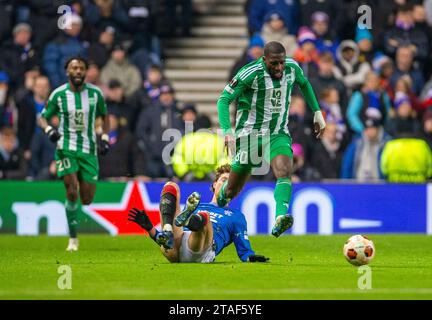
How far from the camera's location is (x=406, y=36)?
2536 cm

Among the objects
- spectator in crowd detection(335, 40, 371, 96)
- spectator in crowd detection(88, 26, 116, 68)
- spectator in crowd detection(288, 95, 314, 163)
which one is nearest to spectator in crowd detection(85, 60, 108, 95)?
spectator in crowd detection(88, 26, 116, 68)

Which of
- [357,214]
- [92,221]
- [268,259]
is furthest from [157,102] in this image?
[268,259]

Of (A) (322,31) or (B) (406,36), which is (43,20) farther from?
(B) (406,36)

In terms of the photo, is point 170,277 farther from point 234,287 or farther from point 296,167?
point 296,167

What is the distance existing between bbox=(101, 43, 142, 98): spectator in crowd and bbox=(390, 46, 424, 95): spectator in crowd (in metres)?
5.00

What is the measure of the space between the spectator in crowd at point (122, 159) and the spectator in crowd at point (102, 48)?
2119 millimetres

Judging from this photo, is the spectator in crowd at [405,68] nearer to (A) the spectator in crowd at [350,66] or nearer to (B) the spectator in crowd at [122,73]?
(A) the spectator in crowd at [350,66]

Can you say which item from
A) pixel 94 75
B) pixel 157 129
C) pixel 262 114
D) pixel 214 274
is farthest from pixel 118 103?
pixel 214 274

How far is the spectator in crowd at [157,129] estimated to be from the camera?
22.3m

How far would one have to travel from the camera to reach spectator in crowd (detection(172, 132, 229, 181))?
21.1m

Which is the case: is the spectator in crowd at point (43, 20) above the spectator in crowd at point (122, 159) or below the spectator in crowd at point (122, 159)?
above

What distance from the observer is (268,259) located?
14523mm

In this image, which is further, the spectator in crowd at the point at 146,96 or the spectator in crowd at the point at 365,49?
the spectator in crowd at the point at 365,49

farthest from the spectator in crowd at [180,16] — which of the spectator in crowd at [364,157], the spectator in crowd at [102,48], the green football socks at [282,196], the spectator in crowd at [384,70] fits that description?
the green football socks at [282,196]
